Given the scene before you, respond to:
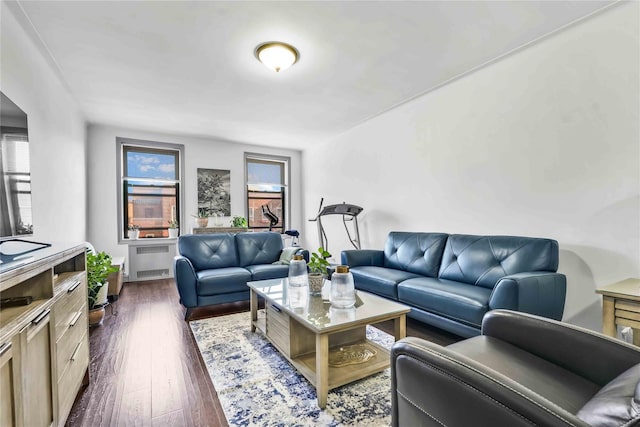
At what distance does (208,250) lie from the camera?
381cm

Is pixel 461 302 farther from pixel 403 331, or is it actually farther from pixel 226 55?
pixel 226 55

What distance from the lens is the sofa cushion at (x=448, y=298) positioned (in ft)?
7.47

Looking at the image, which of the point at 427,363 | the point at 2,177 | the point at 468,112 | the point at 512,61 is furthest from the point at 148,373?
the point at 512,61

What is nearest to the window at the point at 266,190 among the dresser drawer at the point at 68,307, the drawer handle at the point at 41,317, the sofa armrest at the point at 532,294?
the dresser drawer at the point at 68,307

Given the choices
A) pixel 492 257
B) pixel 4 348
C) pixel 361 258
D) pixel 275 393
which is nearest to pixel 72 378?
pixel 4 348

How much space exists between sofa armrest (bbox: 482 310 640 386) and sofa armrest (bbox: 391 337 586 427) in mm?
597

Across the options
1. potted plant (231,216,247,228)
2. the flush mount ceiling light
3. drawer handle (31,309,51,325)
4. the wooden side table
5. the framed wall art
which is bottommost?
the wooden side table

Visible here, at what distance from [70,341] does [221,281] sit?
1.70m

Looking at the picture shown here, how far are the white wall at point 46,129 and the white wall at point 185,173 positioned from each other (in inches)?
32.5

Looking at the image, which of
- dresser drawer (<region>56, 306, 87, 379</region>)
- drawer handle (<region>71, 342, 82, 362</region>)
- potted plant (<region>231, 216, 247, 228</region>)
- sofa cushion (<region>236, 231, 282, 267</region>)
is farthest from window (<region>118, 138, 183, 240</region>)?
drawer handle (<region>71, 342, 82, 362</region>)

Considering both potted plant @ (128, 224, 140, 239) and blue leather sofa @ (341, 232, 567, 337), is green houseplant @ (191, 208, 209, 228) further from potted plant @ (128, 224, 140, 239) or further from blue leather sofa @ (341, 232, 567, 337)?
blue leather sofa @ (341, 232, 567, 337)

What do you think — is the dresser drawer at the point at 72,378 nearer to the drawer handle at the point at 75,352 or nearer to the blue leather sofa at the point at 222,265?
the drawer handle at the point at 75,352

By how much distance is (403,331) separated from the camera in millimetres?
2037

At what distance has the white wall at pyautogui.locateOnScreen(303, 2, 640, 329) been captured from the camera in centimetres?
228
